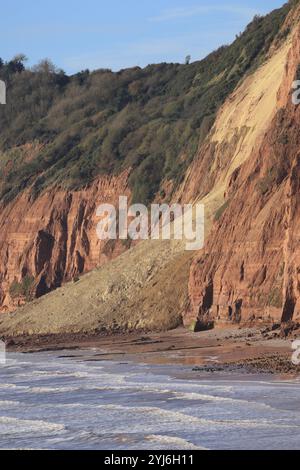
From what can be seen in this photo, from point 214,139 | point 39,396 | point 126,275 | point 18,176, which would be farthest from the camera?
point 18,176

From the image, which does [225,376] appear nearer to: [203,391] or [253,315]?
[203,391]

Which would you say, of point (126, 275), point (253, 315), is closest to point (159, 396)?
point (253, 315)

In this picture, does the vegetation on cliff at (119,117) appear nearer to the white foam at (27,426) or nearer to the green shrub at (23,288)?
the green shrub at (23,288)

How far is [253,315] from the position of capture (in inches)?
1667

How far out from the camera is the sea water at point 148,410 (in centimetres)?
2253

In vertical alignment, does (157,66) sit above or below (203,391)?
above

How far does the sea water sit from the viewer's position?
22.5 m

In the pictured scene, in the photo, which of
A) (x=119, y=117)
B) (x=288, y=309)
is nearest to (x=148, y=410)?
(x=288, y=309)

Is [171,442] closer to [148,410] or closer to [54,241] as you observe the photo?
[148,410]

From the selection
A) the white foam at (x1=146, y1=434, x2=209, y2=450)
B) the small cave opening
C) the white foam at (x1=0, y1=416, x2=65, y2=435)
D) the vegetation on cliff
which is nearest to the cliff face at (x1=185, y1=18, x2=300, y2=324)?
the small cave opening

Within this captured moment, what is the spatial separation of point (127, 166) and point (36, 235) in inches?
297

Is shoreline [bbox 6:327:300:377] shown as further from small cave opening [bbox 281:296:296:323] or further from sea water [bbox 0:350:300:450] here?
sea water [bbox 0:350:300:450]

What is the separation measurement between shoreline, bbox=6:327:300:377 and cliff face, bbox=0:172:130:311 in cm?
1752

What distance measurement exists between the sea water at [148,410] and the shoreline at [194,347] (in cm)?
126
